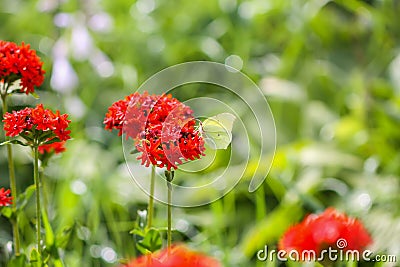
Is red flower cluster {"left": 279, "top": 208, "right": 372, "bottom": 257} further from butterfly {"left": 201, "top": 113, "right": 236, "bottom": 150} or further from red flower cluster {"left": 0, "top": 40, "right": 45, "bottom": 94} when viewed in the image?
red flower cluster {"left": 0, "top": 40, "right": 45, "bottom": 94}

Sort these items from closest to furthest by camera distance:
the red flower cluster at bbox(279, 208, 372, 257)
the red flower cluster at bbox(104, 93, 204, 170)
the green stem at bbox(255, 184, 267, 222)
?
the red flower cluster at bbox(104, 93, 204, 170), the red flower cluster at bbox(279, 208, 372, 257), the green stem at bbox(255, 184, 267, 222)

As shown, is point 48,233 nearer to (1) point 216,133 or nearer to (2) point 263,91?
(1) point 216,133

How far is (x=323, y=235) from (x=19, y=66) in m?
0.43

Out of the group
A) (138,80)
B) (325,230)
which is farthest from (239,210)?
(325,230)

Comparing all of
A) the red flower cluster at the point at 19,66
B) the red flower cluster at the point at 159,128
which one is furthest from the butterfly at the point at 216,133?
the red flower cluster at the point at 19,66

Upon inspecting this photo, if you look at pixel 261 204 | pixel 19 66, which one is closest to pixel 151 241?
pixel 19 66

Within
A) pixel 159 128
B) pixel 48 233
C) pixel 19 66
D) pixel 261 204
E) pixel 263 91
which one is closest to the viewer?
pixel 159 128

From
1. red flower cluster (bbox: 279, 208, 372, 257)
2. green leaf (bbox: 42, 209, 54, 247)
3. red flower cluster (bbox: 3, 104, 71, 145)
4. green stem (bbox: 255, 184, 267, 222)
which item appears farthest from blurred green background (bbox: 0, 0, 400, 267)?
red flower cluster (bbox: 3, 104, 71, 145)

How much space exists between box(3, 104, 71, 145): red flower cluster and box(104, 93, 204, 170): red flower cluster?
58mm

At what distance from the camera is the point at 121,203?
1.77 meters

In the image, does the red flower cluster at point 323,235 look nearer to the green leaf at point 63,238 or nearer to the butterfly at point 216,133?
the butterfly at point 216,133

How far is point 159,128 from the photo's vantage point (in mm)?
805

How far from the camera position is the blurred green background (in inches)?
63.4

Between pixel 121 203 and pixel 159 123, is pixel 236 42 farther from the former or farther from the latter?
pixel 159 123
